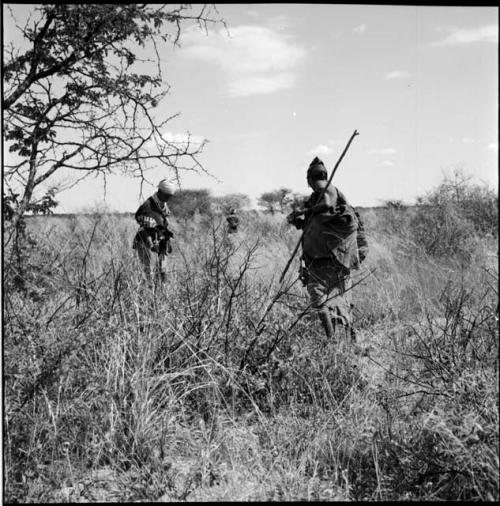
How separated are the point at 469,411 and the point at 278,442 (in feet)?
3.23

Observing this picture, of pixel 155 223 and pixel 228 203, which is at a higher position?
pixel 228 203

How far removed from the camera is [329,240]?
17.9 feet

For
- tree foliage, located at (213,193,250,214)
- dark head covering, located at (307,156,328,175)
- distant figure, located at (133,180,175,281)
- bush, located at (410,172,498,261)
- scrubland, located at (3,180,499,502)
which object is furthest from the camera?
tree foliage, located at (213,193,250,214)

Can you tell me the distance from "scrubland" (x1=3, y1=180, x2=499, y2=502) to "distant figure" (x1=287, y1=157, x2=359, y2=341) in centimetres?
90

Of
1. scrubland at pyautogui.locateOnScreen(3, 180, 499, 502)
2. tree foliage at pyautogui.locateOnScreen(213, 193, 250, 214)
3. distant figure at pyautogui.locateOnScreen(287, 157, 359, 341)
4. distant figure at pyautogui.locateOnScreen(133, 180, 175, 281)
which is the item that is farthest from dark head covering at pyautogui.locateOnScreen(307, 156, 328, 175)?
tree foliage at pyautogui.locateOnScreen(213, 193, 250, 214)

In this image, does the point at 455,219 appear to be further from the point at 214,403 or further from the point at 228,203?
the point at 214,403

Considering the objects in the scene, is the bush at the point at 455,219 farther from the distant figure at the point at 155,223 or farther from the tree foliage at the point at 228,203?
the distant figure at the point at 155,223

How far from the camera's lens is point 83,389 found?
11.4ft

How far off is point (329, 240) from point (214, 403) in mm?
2257

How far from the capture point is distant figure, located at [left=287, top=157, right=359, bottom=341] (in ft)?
17.4

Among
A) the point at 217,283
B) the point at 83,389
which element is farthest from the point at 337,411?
the point at 83,389

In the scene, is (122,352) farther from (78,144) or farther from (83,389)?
(78,144)

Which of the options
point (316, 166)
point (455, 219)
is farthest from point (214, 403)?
point (455, 219)

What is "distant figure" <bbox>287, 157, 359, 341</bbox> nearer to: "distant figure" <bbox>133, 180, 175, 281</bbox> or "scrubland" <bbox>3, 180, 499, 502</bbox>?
"scrubland" <bbox>3, 180, 499, 502</bbox>
